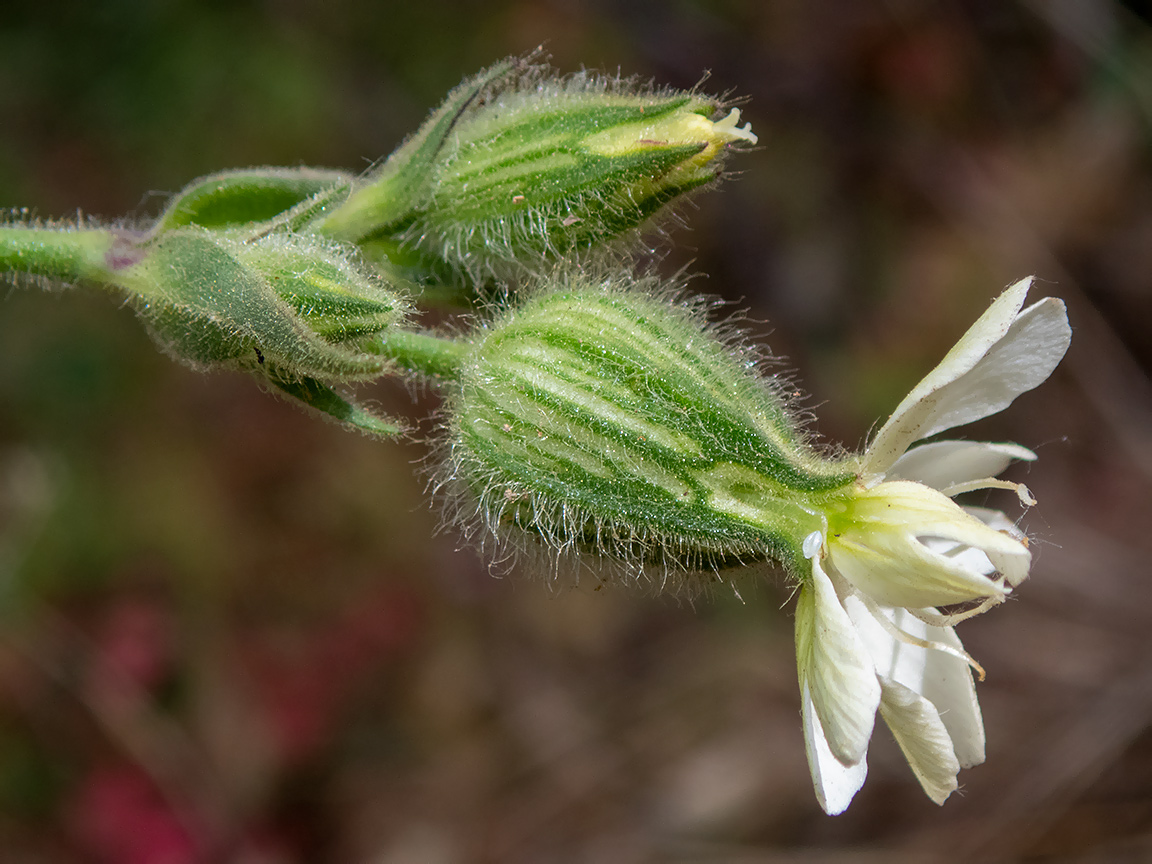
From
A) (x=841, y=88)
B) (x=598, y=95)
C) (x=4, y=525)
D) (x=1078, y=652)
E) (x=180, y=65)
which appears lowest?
(x=1078, y=652)


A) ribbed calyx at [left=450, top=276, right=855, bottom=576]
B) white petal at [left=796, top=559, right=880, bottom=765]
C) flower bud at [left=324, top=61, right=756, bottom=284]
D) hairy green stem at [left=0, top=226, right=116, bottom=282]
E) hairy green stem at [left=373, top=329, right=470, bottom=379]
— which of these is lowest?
white petal at [left=796, top=559, right=880, bottom=765]

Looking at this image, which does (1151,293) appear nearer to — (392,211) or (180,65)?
(392,211)

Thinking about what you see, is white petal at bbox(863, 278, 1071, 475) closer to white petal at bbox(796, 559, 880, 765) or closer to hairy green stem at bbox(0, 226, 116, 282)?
white petal at bbox(796, 559, 880, 765)

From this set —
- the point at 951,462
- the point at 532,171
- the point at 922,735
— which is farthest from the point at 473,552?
the point at 922,735

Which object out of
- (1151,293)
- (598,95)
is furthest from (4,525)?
(1151,293)

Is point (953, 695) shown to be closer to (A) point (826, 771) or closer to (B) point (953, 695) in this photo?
(B) point (953, 695)

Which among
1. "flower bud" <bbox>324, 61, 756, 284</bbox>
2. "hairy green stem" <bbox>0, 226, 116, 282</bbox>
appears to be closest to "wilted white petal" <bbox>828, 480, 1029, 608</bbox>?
"flower bud" <bbox>324, 61, 756, 284</bbox>
